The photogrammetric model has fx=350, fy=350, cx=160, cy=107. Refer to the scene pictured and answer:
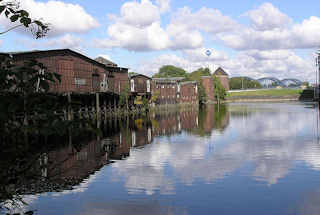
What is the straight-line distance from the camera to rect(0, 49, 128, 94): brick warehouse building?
4131 cm

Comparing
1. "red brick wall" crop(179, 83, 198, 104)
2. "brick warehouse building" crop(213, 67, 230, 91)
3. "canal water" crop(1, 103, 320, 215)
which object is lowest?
"canal water" crop(1, 103, 320, 215)

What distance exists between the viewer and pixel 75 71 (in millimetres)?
45781

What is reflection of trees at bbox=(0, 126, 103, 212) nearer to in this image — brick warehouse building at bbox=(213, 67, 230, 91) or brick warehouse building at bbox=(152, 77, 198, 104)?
brick warehouse building at bbox=(152, 77, 198, 104)

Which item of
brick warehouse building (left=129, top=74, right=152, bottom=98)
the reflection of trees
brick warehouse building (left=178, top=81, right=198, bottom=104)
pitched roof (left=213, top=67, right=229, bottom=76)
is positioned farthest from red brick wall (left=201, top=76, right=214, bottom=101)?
the reflection of trees

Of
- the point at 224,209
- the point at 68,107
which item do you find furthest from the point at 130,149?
the point at 68,107

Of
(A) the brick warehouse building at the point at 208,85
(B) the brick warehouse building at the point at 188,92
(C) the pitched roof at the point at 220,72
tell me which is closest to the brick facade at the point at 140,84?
(B) the brick warehouse building at the point at 188,92

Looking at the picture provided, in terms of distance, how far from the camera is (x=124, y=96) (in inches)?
2425

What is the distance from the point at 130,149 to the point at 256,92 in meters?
166

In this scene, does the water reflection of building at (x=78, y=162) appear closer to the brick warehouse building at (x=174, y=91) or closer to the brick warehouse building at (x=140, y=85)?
the brick warehouse building at (x=140, y=85)

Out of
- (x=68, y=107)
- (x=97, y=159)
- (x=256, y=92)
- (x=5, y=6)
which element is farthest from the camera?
(x=256, y=92)

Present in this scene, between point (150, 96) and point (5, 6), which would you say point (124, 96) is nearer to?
point (150, 96)

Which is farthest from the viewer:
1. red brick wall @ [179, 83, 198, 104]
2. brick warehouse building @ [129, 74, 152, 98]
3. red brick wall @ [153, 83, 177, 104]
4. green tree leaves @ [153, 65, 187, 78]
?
green tree leaves @ [153, 65, 187, 78]

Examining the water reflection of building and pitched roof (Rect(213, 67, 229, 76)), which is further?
pitched roof (Rect(213, 67, 229, 76))

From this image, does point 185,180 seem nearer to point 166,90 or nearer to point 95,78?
point 95,78
